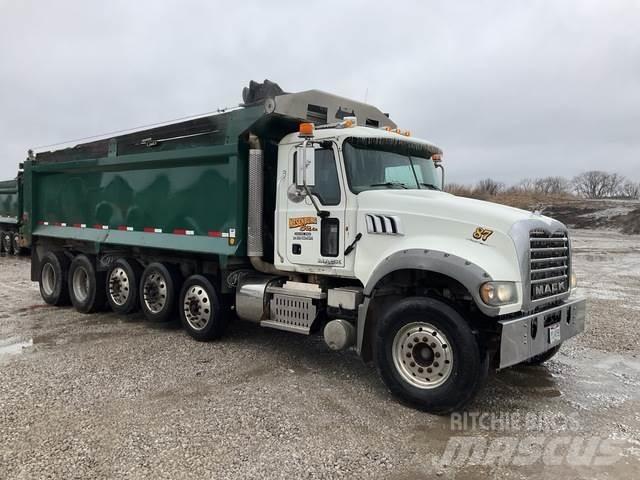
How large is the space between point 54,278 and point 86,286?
3.42ft

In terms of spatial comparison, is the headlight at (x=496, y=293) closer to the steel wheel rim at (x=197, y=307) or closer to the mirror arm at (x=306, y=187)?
the mirror arm at (x=306, y=187)

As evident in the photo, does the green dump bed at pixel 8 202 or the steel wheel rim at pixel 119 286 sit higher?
the green dump bed at pixel 8 202

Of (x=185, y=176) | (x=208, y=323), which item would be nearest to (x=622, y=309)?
(x=208, y=323)

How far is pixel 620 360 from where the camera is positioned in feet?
20.6

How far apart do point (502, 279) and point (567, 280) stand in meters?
1.44

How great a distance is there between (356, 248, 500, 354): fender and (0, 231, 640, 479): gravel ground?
0.99 m

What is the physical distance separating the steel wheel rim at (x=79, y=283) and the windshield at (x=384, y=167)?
6.02 metres

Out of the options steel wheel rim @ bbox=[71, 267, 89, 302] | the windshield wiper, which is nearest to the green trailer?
steel wheel rim @ bbox=[71, 267, 89, 302]

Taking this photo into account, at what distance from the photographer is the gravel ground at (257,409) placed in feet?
12.0

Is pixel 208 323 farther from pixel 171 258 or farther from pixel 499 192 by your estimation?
pixel 499 192

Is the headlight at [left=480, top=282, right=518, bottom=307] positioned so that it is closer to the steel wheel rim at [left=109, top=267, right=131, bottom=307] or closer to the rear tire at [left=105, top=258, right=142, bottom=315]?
the rear tire at [left=105, top=258, right=142, bottom=315]

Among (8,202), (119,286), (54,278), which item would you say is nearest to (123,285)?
(119,286)

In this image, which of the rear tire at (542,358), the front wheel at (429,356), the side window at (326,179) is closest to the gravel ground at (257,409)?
the rear tire at (542,358)

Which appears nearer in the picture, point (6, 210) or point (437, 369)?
point (437, 369)
